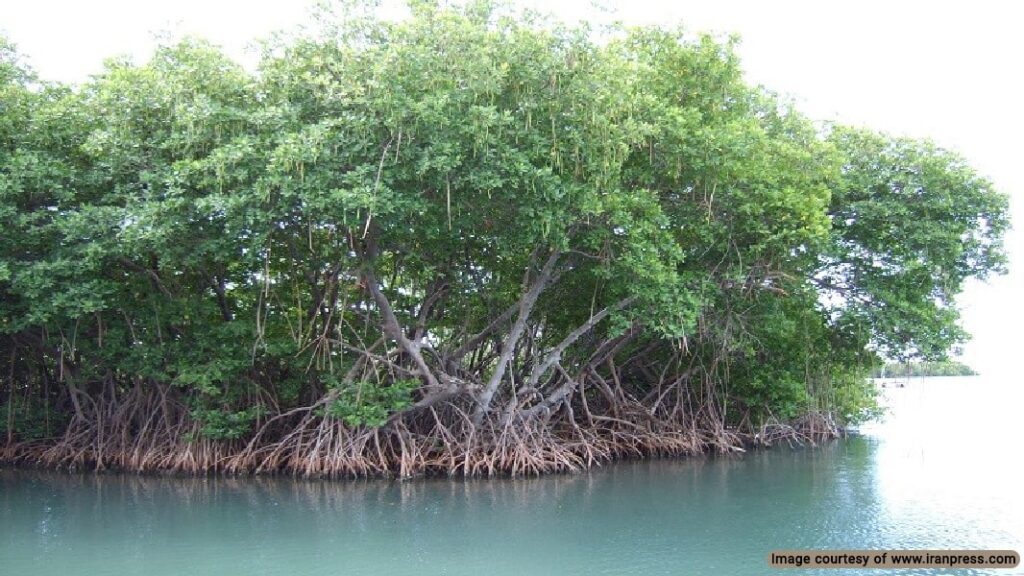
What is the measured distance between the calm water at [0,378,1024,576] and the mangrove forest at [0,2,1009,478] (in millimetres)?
956

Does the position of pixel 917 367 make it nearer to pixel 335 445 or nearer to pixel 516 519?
pixel 516 519

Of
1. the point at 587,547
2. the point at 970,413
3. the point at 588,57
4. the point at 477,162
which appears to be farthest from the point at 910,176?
the point at 970,413

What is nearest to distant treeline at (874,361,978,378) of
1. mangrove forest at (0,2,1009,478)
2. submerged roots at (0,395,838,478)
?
mangrove forest at (0,2,1009,478)

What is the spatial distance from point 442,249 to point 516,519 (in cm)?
346

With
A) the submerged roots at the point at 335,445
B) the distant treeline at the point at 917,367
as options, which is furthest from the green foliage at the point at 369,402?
the distant treeline at the point at 917,367

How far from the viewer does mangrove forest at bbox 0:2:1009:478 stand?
7840 millimetres

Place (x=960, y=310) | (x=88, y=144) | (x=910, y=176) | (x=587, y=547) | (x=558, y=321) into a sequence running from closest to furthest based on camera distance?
(x=587, y=547), (x=88, y=144), (x=910, y=176), (x=960, y=310), (x=558, y=321)

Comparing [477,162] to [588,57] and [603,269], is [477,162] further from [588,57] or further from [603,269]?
[603,269]

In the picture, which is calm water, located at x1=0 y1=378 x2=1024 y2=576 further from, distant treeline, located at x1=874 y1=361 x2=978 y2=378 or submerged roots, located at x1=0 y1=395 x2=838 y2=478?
distant treeline, located at x1=874 y1=361 x2=978 y2=378

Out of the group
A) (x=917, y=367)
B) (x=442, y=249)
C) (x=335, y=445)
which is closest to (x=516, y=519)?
(x=335, y=445)

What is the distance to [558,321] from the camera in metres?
12.1

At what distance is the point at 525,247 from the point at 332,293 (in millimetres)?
2724

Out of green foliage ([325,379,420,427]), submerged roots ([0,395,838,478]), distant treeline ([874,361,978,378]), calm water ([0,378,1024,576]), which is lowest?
calm water ([0,378,1024,576])

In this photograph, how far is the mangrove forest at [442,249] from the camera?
25.7 ft
